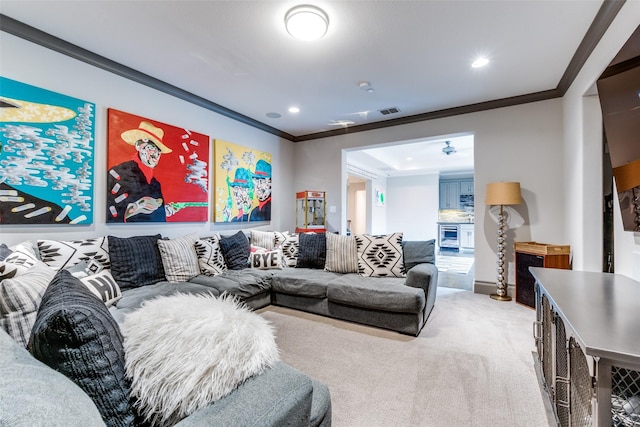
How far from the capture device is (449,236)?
336 inches

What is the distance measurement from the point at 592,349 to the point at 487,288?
346 cm

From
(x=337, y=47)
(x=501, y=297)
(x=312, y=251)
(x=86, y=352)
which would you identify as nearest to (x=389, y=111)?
(x=337, y=47)

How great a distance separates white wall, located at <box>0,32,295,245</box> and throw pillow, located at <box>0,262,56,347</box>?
2.02m

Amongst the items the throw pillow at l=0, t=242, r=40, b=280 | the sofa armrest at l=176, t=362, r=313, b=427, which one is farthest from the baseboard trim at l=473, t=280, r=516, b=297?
the throw pillow at l=0, t=242, r=40, b=280

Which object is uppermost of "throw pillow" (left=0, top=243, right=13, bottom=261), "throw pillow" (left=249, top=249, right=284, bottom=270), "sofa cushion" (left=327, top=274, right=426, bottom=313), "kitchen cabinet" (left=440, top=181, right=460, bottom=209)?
"kitchen cabinet" (left=440, top=181, right=460, bottom=209)

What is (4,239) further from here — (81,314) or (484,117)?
(484,117)

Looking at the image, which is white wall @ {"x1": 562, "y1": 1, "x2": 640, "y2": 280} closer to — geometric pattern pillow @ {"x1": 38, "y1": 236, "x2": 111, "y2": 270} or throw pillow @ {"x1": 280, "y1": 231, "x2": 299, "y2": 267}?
throw pillow @ {"x1": 280, "y1": 231, "x2": 299, "y2": 267}

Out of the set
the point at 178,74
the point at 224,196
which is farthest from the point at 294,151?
the point at 178,74

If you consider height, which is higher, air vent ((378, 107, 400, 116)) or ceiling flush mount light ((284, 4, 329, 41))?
air vent ((378, 107, 400, 116))

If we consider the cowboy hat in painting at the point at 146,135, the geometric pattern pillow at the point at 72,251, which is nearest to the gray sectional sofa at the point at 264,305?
the geometric pattern pillow at the point at 72,251

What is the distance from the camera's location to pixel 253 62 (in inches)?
114

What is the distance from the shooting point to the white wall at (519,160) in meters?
3.60

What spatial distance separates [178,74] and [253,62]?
0.92m

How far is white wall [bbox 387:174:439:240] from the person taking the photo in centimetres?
866
